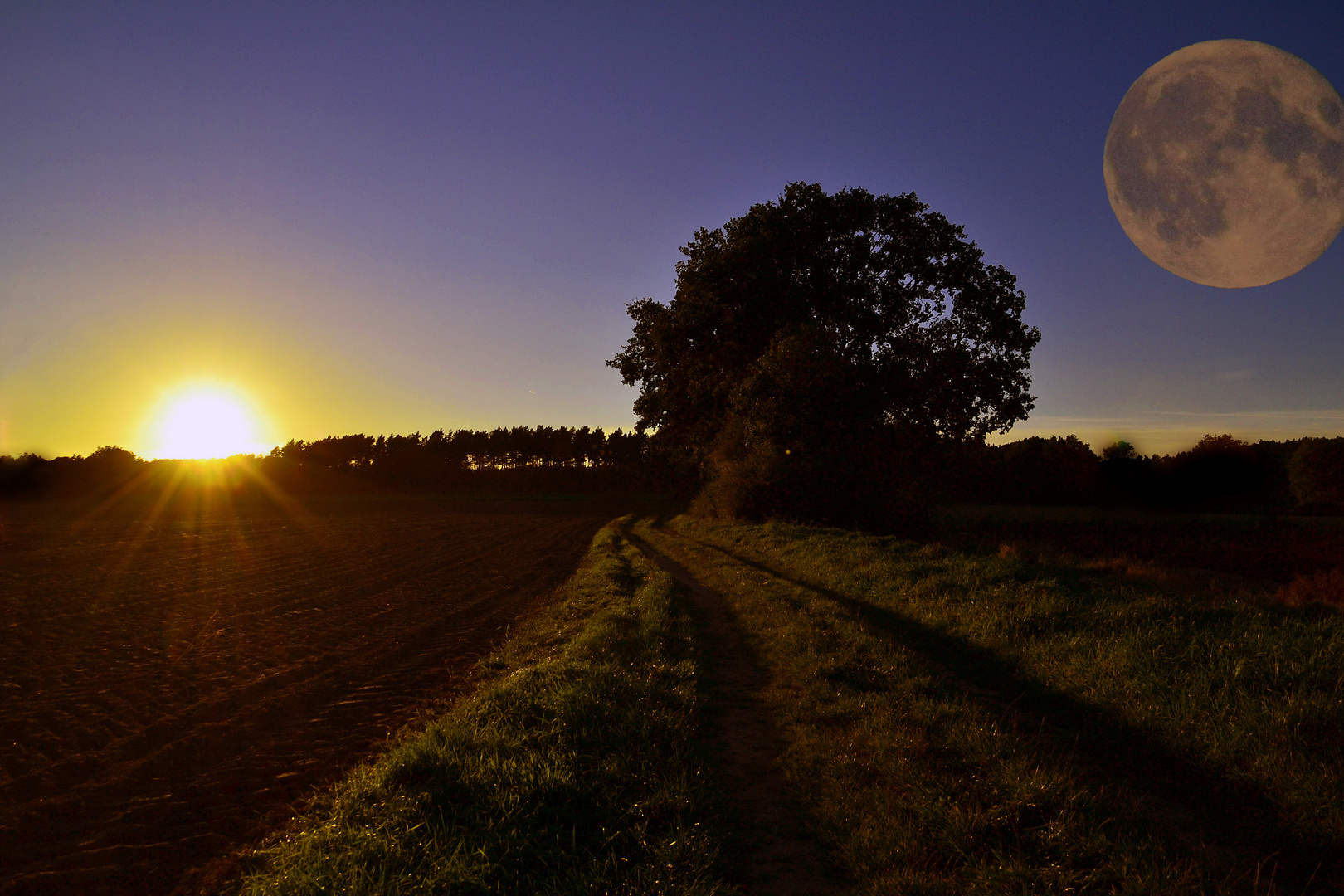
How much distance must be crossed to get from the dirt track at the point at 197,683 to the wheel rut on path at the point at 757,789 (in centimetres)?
373

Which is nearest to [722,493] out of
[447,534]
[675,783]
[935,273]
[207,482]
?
[935,273]

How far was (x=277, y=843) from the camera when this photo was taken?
5.21m

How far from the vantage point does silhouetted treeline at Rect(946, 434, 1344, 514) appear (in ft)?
137

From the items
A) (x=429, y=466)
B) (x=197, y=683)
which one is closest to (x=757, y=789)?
(x=197, y=683)

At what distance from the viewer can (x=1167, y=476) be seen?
139 ft

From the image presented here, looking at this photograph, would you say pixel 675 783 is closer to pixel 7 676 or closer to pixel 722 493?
pixel 7 676

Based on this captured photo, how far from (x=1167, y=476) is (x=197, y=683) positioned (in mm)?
49265

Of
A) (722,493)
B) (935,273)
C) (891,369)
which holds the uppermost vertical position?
(935,273)

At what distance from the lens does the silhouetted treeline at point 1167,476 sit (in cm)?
4184

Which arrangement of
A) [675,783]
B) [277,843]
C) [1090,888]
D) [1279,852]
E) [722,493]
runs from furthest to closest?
[722,493], [675,783], [277,843], [1279,852], [1090,888]

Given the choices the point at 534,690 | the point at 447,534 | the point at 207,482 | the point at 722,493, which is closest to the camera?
the point at 534,690

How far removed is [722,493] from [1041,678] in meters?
25.3

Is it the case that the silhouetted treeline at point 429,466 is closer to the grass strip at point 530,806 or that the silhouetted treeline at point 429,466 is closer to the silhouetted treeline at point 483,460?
the silhouetted treeline at point 483,460

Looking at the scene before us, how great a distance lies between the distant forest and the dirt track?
2155 centimetres
